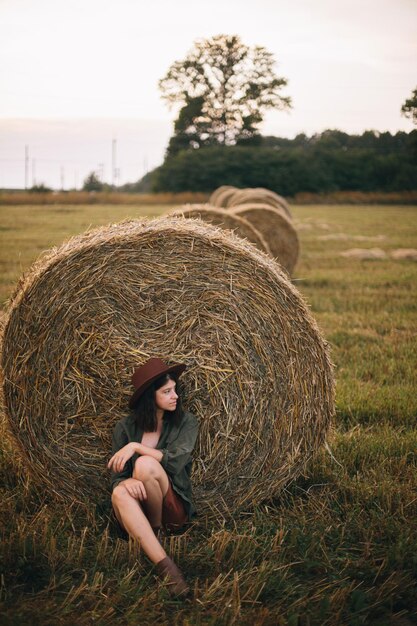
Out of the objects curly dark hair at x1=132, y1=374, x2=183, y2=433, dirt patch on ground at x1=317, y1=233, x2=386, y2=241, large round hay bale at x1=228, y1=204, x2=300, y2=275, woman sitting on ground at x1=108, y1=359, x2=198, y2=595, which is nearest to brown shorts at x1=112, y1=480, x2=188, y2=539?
woman sitting on ground at x1=108, y1=359, x2=198, y2=595

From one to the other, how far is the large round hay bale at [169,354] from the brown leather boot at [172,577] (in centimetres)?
84

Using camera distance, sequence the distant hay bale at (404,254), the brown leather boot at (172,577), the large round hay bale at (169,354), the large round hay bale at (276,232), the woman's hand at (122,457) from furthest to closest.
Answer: the distant hay bale at (404,254) → the large round hay bale at (276,232) → the large round hay bale at (169,354) → the woman's hand at (122,457) → the brown leather boot at (172,577)

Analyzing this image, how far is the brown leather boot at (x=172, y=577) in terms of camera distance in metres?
3.31

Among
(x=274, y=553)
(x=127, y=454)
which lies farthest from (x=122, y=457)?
(x=274, y=553)

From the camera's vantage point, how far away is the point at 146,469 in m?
3.78

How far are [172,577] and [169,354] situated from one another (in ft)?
4.72

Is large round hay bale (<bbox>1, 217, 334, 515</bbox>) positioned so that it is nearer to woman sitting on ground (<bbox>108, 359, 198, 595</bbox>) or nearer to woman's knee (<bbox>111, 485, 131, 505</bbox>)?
woman sitting on ground (<bbox>108, 359, 198, 595</bbox>)

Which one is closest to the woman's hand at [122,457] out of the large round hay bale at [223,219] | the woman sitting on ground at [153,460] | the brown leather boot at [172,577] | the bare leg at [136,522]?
the woman sitting on ground at [153,460]

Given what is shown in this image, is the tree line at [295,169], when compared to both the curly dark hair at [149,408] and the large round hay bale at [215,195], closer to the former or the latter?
the large round hay bale at [215,195]

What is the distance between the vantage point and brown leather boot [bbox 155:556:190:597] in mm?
3307

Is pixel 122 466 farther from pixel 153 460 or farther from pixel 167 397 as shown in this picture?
pixel 167 397

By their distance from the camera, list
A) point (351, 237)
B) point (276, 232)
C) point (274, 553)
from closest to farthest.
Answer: point (274, 553) → point (276, 232) → point (351, 237)

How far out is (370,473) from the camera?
4.59m

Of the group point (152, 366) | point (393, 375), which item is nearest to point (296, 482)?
point (152, 366)
